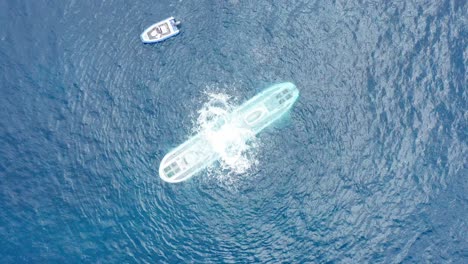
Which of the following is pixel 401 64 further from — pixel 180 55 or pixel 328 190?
pixel 180 55

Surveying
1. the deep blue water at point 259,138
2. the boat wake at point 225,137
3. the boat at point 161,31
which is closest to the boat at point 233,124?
the boat wake at point 225,137

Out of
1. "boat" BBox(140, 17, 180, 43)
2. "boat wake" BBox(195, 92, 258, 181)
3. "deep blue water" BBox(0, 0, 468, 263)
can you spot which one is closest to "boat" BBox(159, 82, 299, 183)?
"boat wake" BBox(195, 92, 258, 181)

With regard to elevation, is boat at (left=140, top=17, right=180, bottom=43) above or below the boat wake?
above

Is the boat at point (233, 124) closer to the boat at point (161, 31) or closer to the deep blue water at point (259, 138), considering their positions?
the deep blue water at point (259, 138)

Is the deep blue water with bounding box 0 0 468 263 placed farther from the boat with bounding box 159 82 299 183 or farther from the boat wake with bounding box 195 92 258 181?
the boat wake with bounding box 195 92 258 181

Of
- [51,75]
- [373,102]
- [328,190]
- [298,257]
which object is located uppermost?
[51,75]

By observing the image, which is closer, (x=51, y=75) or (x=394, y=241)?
(x=394, y=241)

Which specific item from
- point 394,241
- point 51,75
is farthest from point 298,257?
point 51,75
